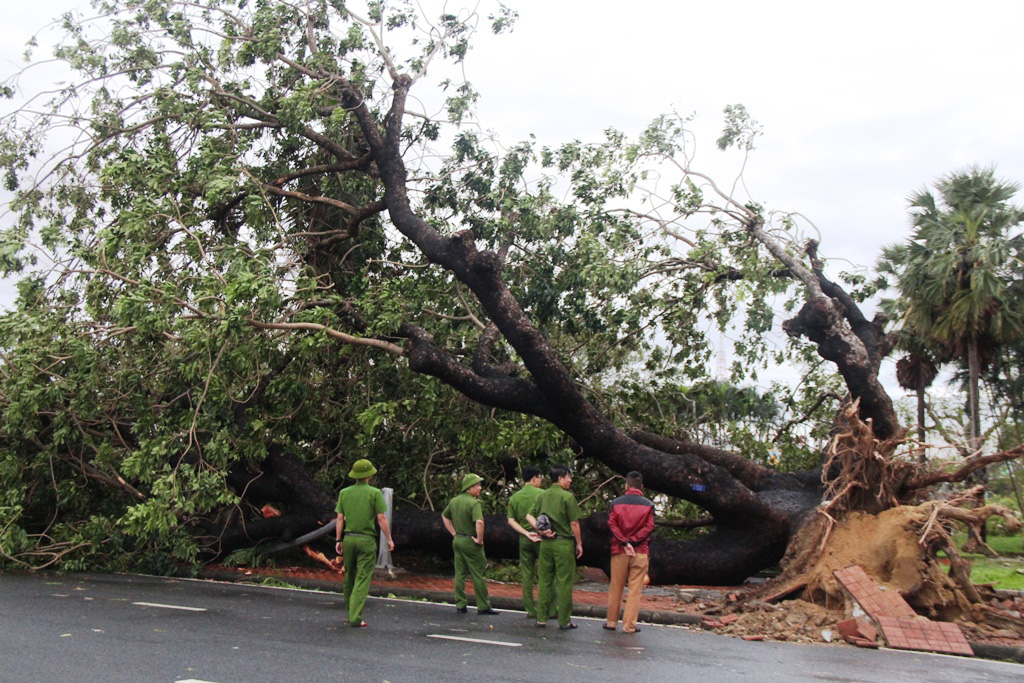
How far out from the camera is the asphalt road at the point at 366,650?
20.3ft

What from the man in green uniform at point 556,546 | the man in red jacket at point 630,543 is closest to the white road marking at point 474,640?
the man in green uniform at point 556,546

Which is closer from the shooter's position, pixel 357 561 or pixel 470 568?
pixel 357 561

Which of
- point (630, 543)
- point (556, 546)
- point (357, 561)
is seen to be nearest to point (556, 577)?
point (556, 546)

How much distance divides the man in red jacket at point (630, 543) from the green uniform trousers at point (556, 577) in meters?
0.42

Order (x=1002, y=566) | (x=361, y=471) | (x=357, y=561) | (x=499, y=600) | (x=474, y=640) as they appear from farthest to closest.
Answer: (x=1002, y=566), (x=499, y=600), (x=361, y=471), (x=357, y=561), (x=474, y=640)

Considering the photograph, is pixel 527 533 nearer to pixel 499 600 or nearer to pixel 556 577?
pixel 556 577

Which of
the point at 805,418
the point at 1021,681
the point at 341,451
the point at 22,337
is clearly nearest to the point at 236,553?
the point at 341,451

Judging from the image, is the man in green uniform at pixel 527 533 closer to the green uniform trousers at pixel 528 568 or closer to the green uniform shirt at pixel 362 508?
the green uniform trousers at pixel 528 568

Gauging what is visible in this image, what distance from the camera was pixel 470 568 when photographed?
9914mm

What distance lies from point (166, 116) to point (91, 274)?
273cm

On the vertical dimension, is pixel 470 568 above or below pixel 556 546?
below

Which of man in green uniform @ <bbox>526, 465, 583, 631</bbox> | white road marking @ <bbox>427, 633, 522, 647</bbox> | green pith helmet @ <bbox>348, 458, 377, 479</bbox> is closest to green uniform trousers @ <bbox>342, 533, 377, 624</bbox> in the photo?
green pith helmet @ <bbox>348, 458, 377, 479</bbox>

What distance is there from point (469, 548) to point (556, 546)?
1089 mm

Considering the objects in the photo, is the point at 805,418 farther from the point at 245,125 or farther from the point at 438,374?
the point at 245,125
